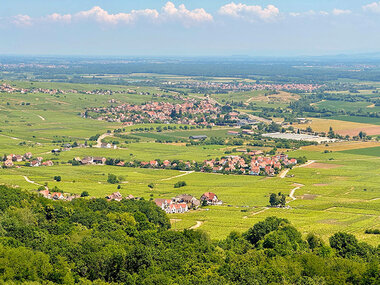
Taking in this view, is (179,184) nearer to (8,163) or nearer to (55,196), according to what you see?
(55,196)

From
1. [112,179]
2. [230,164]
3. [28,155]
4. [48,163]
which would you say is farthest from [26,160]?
[230,164]

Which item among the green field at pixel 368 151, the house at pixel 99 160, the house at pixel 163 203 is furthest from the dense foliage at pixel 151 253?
the green field at pixel 368 151

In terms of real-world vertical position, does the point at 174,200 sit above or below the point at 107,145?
above

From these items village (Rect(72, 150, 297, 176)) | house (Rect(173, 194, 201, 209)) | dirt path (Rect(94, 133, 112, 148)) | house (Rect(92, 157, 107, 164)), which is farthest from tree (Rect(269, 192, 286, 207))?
dirt path (Rect(94, 133, 112, 148))

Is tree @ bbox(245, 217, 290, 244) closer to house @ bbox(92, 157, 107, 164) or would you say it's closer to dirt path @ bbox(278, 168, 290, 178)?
dirt path @ bbox(278, 168, 290, 178)

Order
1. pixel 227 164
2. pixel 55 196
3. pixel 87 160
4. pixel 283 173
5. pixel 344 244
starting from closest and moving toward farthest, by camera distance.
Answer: pixel 344 244, pixel 55 196, pixel 283 173, pixel 227 164, pixel 87 160

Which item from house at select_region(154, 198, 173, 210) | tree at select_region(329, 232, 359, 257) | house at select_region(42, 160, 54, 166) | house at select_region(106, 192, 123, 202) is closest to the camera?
tree at select_region(329, 232, 359, 257)
